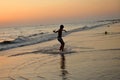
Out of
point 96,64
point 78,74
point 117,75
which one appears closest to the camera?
point 117,75

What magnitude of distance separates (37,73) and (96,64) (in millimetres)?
2815

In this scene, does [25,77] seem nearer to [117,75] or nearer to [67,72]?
[67,72]

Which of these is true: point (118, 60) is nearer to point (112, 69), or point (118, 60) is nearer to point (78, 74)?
point (112, 69)

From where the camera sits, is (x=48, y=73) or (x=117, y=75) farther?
(x=48, y=73)

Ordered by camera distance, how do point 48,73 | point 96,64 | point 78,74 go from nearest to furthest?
1. point 78,74
2. point 48,73
3. point 96,64

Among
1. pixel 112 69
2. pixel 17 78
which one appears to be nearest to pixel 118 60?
pixel 112 69

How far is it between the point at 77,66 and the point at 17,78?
9.76ft

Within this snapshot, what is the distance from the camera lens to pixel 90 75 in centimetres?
948

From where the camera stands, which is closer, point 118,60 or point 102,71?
point 102,71

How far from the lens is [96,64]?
11.6 meters

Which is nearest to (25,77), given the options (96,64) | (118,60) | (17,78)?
(17,78)

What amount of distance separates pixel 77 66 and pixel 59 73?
1501mm

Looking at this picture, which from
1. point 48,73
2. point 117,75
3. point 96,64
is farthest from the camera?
point 96,64

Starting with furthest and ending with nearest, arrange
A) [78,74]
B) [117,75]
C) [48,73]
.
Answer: [48,73] → [78,74] → [117,75]
